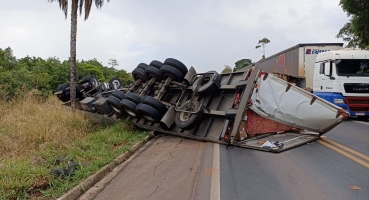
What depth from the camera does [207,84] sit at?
8312 mm

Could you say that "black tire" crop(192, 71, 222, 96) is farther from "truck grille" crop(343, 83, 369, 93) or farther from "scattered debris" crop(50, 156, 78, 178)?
"truck grille" crop(343, 83, 369, 93)

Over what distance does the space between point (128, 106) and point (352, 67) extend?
29.9ft

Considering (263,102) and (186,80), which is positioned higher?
(186,80)

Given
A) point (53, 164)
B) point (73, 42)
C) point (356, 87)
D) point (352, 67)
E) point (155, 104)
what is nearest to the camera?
point (53, 164)

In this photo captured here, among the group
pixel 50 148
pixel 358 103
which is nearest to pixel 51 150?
pixel 50 148

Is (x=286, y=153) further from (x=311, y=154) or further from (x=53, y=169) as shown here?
(x=53, y=169)

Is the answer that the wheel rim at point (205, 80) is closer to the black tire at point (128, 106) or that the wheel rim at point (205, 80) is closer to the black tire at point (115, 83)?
the black tire at point (128, 106)

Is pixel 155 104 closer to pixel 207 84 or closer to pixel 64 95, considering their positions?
pixel 207 84

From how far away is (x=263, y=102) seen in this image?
7234mm

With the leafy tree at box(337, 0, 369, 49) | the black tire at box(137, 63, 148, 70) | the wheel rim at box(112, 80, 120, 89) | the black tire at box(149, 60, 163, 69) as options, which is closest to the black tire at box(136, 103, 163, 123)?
the black tire at box(149, 60, 163, 69)

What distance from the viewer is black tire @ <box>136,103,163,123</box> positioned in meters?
8.58

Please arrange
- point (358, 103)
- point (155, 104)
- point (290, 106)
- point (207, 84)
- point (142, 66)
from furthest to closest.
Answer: point (358, 103)
point (142, 66)
point (155, 104)
point (207, 84)
point (290, 106)

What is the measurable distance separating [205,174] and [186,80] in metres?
4.71

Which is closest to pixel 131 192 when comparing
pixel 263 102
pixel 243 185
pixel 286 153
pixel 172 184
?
pixel 172 184
